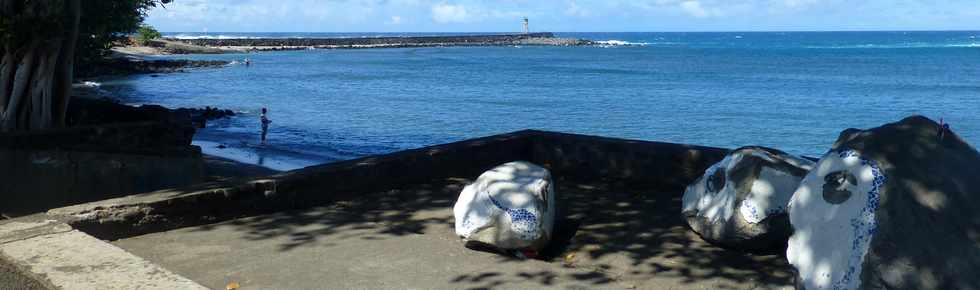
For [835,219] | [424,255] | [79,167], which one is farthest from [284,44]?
[835,219]

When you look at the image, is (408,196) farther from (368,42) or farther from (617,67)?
(368,42)

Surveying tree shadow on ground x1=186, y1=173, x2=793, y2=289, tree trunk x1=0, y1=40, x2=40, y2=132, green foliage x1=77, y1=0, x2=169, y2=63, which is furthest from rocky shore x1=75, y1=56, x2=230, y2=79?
tree shadow on ground x1=186, y1=173, x2=793, y2=289

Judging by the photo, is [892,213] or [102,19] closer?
[892,213]

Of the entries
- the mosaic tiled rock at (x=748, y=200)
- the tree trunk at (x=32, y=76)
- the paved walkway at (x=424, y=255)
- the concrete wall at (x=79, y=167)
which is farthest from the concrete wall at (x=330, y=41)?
the mosaic tiled rock at (x=748, y=200)

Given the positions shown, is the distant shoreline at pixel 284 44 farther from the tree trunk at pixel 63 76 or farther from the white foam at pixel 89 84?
the tree trunk at pixel 63 76

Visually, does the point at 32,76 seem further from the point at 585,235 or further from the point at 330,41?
the point at 330,41

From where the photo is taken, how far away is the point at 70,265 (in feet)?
15.3

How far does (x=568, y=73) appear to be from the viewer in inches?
2633

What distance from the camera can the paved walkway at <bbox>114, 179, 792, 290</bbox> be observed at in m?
5.93

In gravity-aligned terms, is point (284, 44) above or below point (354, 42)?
above

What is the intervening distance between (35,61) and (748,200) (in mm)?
7816

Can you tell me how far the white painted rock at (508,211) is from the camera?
6570 mm

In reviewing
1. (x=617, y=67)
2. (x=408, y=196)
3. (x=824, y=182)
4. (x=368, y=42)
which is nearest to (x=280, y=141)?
(x=408, y=196)

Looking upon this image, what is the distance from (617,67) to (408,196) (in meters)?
68.9
